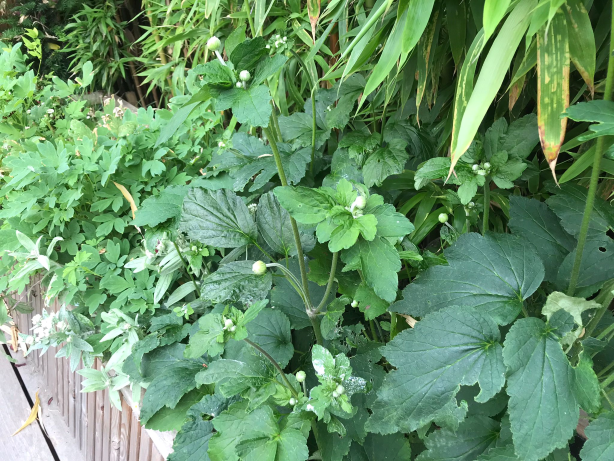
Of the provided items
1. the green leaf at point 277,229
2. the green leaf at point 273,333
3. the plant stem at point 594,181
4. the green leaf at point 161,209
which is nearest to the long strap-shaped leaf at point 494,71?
the plant stem at point 594,181

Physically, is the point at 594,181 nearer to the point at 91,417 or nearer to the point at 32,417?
the point at 91,417

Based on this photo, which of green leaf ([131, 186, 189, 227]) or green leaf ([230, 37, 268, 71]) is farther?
green leaf ([131, 186, 189, 227])

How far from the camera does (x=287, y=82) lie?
4.23 ft

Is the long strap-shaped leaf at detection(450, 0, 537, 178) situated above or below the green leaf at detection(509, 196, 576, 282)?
above

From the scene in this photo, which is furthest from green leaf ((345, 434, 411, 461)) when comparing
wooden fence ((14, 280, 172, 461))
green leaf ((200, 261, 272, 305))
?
wooden fence ((14, 280, 172, 461))

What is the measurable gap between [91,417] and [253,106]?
48.6 inches

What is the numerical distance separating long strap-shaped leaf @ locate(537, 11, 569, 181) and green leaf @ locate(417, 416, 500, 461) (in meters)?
0.41

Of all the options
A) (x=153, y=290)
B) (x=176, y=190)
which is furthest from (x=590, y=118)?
(x=153, y=290)

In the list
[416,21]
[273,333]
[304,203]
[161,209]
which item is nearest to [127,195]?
[161,209]

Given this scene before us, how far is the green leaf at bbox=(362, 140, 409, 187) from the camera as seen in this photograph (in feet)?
2.70

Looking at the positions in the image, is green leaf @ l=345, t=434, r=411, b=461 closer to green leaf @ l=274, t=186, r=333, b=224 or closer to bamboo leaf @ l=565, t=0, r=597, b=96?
green leaf @ l=274, t=186, r=333, b=224

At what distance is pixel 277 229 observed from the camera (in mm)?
772

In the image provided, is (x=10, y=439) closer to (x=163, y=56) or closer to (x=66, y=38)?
(x=163, y=56)

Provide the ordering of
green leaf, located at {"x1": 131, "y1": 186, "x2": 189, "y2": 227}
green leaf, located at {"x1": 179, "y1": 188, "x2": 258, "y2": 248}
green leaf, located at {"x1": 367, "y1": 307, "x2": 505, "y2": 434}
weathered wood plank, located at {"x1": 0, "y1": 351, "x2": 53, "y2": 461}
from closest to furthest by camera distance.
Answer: green leaf, located at {"x1": 367, "y1": 307, "x2": 505, "y2": 434} → green leaf, located at {"x1": 179, "y1": 188, "x2": 258, "y2": 248} → green leaf, located at {"x1": 131, "y1": 186, "x2": 189, "y2": 227} → weathered wood plank, located at {"x1": 0, "y1": 351, "x2": 53, "y2": 461}
